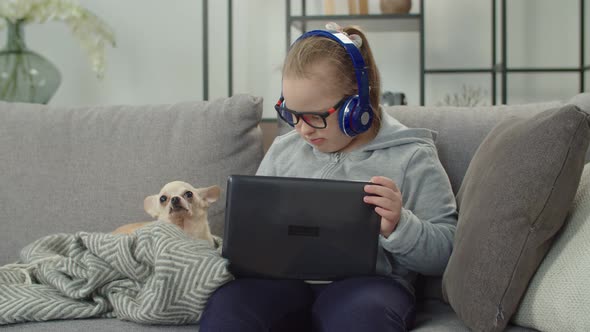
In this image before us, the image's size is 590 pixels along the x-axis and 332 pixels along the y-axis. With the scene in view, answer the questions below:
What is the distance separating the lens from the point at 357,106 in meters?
Result: 1.28

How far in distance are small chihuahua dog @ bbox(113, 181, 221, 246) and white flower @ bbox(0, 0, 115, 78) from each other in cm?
126

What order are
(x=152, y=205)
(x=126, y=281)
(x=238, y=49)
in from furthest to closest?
(x=238, y=49)
(x=152, y=205)
(x=126, y=281)

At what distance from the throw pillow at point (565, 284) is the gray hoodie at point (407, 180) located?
0.22m

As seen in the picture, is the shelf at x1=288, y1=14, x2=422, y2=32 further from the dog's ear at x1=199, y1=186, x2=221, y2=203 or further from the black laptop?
the black laptop

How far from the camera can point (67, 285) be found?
48.7 inches

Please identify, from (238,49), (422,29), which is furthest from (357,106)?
(238,49)

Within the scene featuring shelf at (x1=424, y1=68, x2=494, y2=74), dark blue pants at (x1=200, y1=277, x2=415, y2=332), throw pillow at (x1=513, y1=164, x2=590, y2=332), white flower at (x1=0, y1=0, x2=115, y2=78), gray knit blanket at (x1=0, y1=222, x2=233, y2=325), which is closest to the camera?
throw pillow at (x1=513, y1=164, x2=590, y2=332)

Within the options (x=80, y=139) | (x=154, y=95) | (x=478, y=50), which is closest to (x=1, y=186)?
(x=80, y=139)

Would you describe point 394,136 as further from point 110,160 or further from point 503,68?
point 503,68

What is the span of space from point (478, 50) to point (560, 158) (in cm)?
234

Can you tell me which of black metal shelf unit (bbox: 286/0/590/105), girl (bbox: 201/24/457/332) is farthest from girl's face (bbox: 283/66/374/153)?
black metal shelf unit (bbox: 286/0/590/105)

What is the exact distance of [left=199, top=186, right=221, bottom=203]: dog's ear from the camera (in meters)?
1.49

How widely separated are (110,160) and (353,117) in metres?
0.61

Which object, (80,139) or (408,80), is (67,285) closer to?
(80,139)
